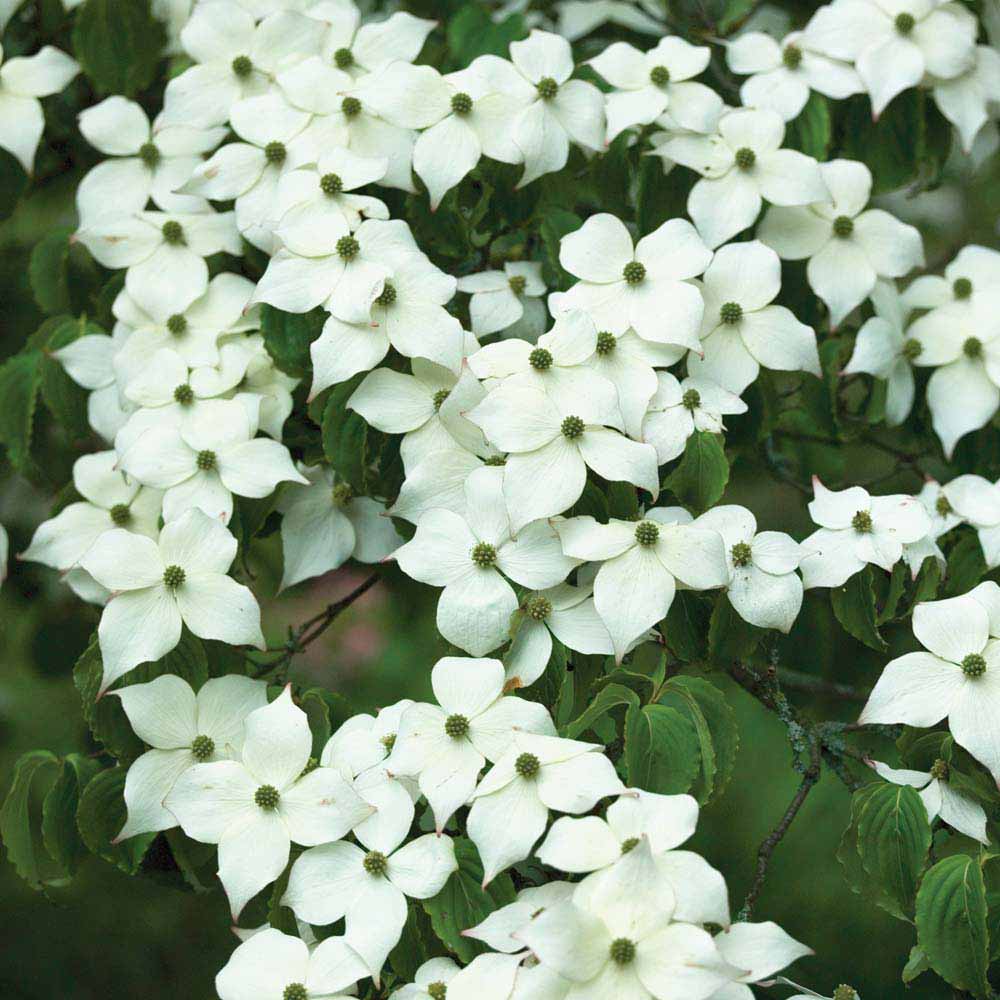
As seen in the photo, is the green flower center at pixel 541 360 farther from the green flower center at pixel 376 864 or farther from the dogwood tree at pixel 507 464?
the green flower center at pixel 376 864

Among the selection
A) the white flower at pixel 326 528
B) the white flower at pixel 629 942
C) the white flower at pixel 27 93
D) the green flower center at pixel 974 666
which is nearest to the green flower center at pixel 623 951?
the white flower at pixel 629 942

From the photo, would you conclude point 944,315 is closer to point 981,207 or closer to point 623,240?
point 623,240

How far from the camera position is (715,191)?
45.0 inches

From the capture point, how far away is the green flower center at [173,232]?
1171 millimetres

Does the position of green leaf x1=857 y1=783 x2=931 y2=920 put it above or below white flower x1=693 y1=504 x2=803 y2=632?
below

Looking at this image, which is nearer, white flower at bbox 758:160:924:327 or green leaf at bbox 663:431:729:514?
green leaf at bbox 663:431:729:514

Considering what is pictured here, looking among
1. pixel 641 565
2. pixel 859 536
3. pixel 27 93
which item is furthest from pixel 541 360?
pixel 27 93

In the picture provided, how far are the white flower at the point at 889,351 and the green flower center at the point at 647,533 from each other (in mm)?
339

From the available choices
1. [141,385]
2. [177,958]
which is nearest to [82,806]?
[141,385]

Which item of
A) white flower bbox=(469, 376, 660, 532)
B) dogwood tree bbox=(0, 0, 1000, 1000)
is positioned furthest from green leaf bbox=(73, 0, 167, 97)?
white flower bbox=(469, 376, 660, 532)

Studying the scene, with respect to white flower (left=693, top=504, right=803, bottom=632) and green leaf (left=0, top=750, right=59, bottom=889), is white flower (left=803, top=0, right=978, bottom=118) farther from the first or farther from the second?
green leaf (left=0, top=750, right=59, bottom=889)

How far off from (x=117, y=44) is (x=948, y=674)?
3.31 feet

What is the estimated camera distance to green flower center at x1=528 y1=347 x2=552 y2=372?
0.97 meters

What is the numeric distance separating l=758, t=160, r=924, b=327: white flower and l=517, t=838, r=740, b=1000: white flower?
612 mm
